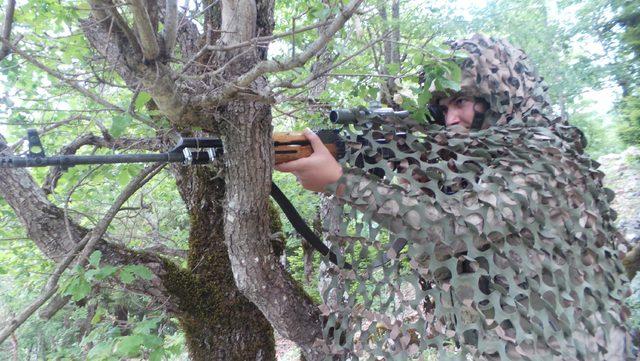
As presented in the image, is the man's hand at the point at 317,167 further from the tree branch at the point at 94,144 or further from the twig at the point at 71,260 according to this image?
the tree branch at the point at 94,144

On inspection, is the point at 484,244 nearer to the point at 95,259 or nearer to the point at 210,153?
the point at 210,153

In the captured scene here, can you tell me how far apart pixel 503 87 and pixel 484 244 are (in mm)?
928

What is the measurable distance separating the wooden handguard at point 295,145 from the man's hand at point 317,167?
0.09 ft

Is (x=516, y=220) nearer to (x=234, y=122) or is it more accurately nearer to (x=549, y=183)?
(x=549, y=183)

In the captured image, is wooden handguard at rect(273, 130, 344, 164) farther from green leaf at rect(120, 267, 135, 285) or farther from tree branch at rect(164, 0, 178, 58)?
green leaf at rect(120, 267, 135, 285)

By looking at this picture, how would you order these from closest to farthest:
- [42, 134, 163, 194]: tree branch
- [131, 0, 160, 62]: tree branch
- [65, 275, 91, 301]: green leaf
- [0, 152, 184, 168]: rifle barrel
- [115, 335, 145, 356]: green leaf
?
1. [131, 0, 160, 62]: tree branch
2. [0, 152, 184, 168]: rifle barrel
3. [115, 335, 145, 356]: green leaf
4. [65, 275, 91, 301]: green leaf
5. [42, 134, 163, 194]: tree branch

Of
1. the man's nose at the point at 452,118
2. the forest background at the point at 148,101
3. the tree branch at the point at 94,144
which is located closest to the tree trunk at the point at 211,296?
the forest background at the point at 148,101

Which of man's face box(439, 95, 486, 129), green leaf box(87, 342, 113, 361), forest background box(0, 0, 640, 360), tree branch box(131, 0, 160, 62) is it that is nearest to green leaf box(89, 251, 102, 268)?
forest background box(0, 0, 640, 360)

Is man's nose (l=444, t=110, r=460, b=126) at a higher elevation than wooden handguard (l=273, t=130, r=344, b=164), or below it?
higher

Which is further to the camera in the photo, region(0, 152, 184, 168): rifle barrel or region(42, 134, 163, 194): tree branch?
region(42, 134, 163, 194): tree branch

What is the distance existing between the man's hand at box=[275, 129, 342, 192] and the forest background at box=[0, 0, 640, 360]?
0.85ft

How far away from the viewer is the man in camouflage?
1.51 meters

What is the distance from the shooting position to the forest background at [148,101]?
62.4 inches

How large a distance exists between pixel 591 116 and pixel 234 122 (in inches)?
536
